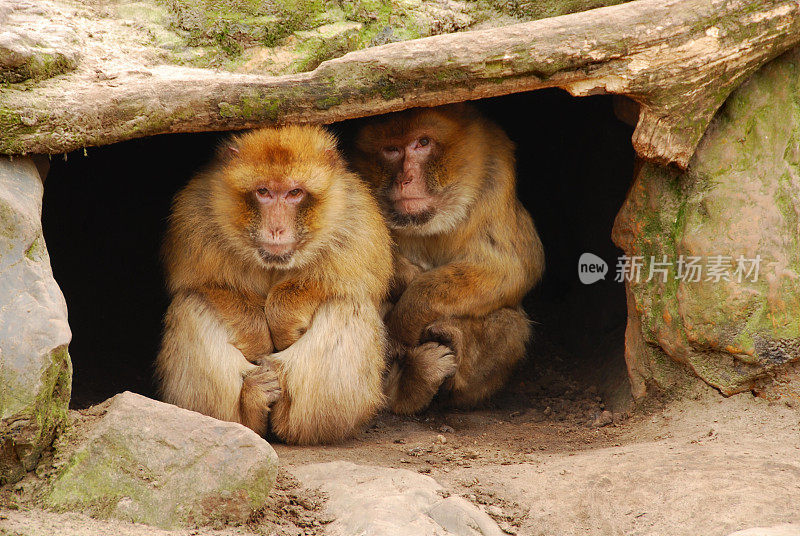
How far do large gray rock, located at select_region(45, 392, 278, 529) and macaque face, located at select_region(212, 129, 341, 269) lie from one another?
1110mm

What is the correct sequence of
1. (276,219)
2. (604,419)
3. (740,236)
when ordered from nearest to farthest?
(276,219) < (740,236) < (604,419)

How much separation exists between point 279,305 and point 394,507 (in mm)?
1436

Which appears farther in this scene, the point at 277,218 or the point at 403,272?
the point at 403,272

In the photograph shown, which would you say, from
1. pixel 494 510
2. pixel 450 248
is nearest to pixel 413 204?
pixel 450 248

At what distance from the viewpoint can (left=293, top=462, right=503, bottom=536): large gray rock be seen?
2982 mm

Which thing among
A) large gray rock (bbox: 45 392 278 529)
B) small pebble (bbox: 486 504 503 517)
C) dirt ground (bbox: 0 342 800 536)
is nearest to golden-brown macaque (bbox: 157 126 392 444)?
dirt ground (bbox: 0 342 800 536)

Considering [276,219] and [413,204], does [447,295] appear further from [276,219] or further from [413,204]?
[276,219]

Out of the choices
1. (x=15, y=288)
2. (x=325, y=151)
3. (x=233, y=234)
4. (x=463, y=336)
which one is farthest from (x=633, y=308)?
(x=15, y=288)

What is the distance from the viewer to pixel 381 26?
3.94 metres

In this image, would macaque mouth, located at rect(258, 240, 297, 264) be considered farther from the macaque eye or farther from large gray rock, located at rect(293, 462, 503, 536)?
large gray rock, located at rect(293, 462, 503, 536)

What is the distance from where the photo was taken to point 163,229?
18.4 feet

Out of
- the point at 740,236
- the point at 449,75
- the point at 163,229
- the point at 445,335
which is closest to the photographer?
the point at 449,75

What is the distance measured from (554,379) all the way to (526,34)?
2.84 metres

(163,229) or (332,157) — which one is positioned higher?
(332,157)
